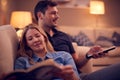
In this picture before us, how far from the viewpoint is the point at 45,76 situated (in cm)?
138

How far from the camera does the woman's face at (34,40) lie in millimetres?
1927

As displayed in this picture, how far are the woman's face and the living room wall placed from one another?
3460 millimetres

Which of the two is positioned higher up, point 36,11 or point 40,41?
point 36,11

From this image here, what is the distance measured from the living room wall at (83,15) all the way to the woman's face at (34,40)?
3.46m

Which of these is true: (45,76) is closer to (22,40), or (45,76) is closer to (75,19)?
(22,40)

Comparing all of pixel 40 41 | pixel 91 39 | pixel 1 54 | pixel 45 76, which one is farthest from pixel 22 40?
pixel 91 39

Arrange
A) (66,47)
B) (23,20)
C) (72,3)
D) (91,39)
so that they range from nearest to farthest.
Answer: (66,47)
(23,20)
(91,39)
(72,3)

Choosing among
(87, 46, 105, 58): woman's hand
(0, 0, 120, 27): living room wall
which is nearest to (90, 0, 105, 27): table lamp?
(0, 0, 120, 27): living room wall

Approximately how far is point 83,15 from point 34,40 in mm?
3774

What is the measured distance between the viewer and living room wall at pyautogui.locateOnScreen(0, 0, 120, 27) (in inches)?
217

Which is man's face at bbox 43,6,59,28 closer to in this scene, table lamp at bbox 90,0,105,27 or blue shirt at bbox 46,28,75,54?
blue shirt at bbox 46,28,75,54

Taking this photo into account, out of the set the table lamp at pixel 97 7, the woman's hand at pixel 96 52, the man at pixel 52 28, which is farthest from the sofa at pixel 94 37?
the woman's hand at pixel 96 52

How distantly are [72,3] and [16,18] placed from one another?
5.57 ft

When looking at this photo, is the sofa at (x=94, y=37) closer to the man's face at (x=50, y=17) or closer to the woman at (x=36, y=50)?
the man's face at (x=50, y=17)
